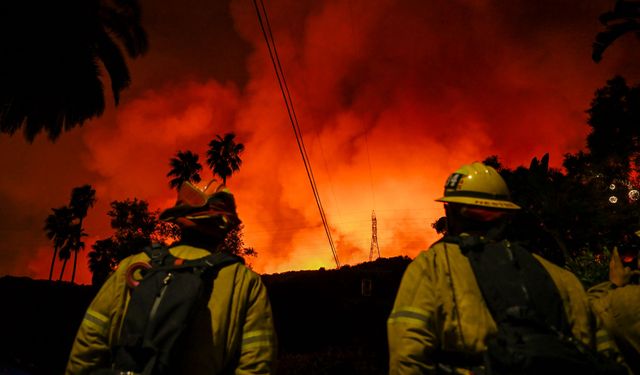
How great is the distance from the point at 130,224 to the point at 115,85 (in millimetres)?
29432

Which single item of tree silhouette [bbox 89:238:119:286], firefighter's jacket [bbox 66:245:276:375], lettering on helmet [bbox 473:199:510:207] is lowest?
firefighter's jacket [bbox 66:245:276:375]

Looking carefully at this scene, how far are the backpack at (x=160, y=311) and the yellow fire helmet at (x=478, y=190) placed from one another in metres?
1.64

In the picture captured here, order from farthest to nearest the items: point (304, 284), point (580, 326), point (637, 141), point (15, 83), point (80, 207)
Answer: point (80, 207), point (637, 141), point (304, 284), point (15, 83), point (580, 326)

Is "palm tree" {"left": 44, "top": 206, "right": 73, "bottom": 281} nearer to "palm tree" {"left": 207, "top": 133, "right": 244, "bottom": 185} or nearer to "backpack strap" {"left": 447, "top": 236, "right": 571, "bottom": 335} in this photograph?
"palm tree" {"left": 207, "top": 133, "right": 244, "bottom": 185}

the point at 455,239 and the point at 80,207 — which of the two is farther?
the point at 80,207

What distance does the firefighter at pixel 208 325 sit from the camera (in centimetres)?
229

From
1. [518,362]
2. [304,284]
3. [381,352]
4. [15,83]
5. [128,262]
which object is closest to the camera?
[518,362]

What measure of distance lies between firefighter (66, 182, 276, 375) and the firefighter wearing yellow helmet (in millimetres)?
829

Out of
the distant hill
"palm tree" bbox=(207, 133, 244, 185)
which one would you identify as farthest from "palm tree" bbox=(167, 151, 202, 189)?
the distant hill

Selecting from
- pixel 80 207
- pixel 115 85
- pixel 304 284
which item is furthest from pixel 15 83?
pixel 80 207

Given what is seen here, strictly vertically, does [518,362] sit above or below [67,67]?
below

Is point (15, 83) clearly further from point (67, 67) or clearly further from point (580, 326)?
point (580, 326)

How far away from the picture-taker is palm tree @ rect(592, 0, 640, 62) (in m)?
14.2

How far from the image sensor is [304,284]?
727 inches
